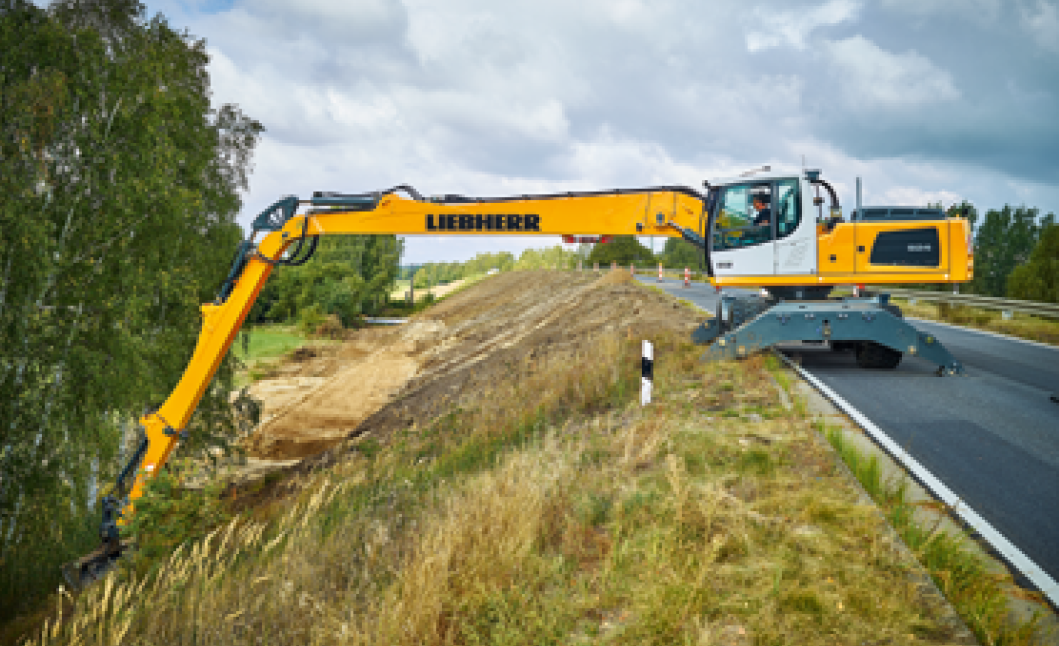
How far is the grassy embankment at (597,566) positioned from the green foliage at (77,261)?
5485 mm

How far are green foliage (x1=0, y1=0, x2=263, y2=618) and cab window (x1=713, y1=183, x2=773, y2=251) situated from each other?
970 centimetres

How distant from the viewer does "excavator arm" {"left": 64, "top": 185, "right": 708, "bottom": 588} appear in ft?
23.9

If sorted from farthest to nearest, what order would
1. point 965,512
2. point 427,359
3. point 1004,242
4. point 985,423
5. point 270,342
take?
point 1004,242 → point 270,342 → point 427,359 → point 985,423 → point 965,512

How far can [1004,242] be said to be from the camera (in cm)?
6431

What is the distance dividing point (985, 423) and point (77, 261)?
43.1 feet

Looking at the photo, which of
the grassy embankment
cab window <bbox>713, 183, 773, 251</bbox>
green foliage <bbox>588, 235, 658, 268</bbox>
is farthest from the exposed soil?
green foliage <bbox>588, 235, 658, 268</bbox>

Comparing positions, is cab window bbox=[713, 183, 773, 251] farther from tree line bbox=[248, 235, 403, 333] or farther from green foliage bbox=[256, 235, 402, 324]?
green foliage bbox=[256, 235, 402, 324]

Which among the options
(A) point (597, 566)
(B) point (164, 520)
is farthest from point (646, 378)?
(B) point (164, 520)

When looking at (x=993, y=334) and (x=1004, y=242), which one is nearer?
(x=993, y=334)

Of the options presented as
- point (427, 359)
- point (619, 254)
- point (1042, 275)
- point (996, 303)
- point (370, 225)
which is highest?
point (619, 254)

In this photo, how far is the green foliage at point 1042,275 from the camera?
36688mm

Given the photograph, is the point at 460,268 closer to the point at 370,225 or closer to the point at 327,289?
the point at 327,289

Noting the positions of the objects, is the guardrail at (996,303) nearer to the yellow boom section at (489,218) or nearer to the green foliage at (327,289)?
the yellow boom section at (489,218)

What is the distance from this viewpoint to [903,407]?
738cm
